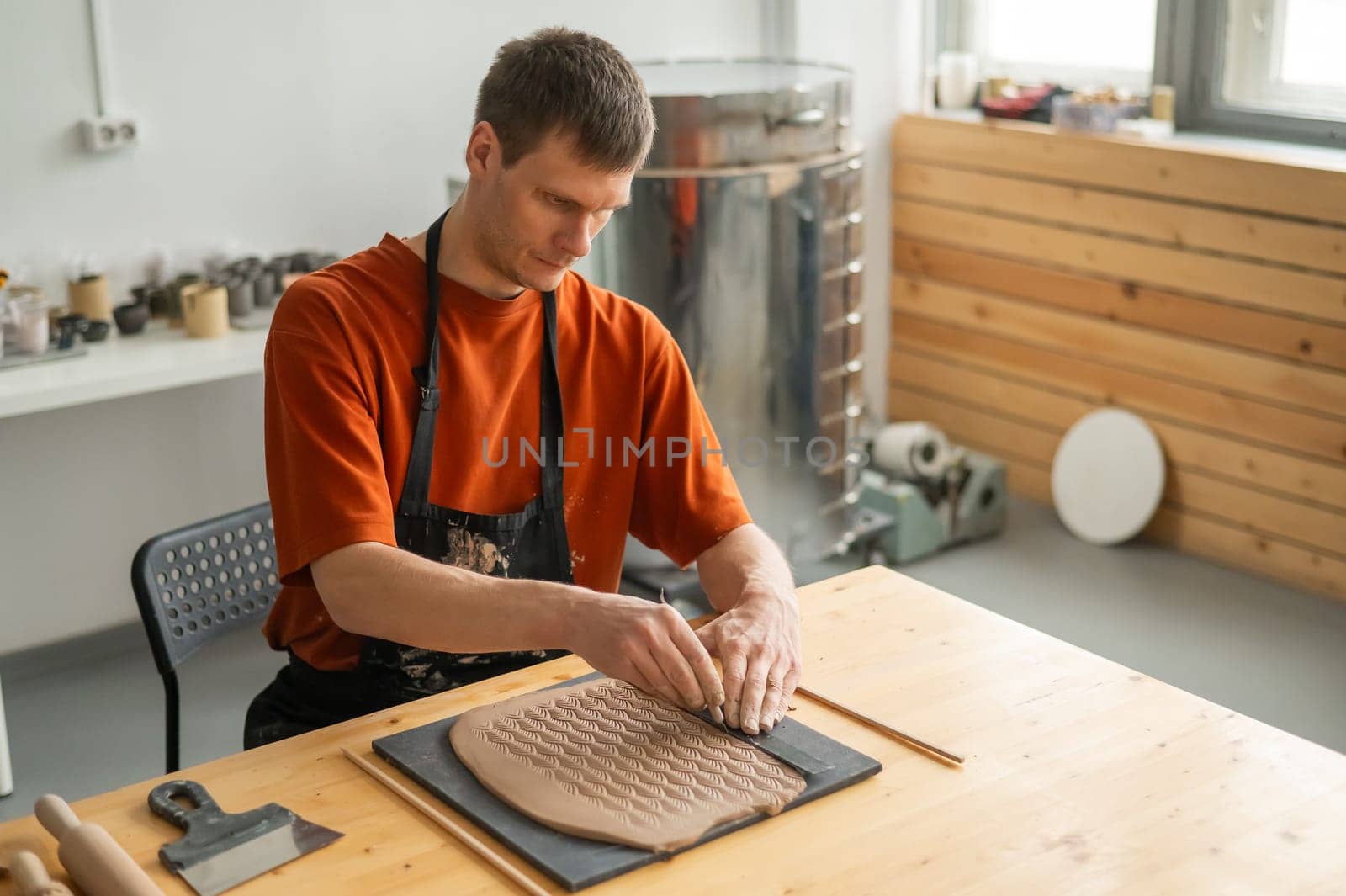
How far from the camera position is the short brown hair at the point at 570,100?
160 centimetres

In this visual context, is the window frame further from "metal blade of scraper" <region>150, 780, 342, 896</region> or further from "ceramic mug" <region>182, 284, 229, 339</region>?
"metal blade of scraper" <region>150, 780, 342, 896</region>

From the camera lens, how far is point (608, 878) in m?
1.21

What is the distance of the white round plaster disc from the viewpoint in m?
3.87

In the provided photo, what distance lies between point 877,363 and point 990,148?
0.84 meters

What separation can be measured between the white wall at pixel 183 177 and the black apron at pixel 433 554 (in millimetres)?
1711

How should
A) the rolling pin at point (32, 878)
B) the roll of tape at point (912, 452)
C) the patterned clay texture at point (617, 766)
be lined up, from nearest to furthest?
the rolling pin at point (32, 878), the patterned clay texture at point (617, 766), the roll of tape at point (912, 452)

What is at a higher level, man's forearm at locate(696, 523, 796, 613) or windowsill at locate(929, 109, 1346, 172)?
windowsill at locate(929, 109, 1346, 172)

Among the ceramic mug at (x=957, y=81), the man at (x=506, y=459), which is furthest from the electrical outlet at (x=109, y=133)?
the ceramic mug at (x=957, y=81)

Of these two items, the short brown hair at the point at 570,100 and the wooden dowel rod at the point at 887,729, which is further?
the short brown hair at the point at 570,100

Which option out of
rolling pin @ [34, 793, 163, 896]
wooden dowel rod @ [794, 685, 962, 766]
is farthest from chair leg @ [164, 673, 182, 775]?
wooden dowel rod @ [794, 685, 962, 766]

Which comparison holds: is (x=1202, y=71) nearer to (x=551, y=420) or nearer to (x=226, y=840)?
(x=551, y=420)

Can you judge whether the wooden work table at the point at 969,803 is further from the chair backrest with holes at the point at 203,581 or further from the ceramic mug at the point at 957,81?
the ceramic mug at the point at 957,81

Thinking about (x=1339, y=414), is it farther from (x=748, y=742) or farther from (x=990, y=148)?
(x=748, y=742)

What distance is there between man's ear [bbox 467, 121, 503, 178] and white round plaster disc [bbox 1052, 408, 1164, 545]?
2.68 m
